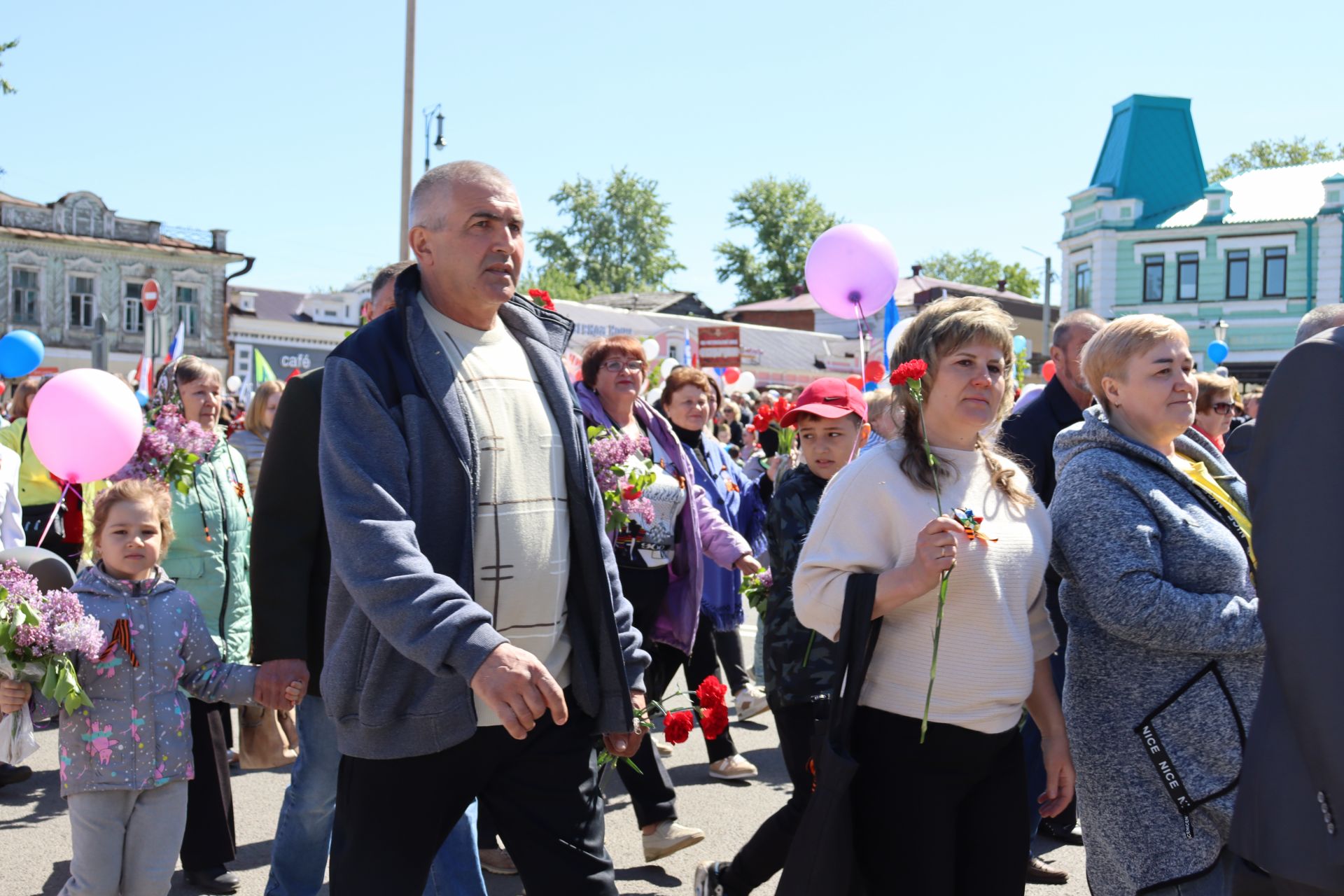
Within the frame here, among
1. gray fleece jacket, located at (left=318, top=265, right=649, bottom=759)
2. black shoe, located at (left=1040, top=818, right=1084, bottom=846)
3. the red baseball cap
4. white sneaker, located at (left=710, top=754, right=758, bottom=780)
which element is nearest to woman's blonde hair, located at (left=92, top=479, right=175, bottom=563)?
gray fleece jacket, located at (left=318, top=265, right=649, bottom=759)

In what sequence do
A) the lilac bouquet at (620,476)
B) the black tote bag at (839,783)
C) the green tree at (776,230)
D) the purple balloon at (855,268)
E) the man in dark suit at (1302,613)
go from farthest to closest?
the green tree at (776,230) → the purple balloon at (855,268) → the lilac bouquet at (620,476) → the black tote bag at (839,783) → the man in dark suit at (1302,613)

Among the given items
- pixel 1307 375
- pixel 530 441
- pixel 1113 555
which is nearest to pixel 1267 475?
pixel 1307 375

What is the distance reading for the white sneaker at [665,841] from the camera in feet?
16.8

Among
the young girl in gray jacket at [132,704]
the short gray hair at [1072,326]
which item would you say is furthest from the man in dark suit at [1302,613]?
the short gray hair at [1072,326]

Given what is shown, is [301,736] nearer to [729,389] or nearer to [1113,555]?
[1113,555]

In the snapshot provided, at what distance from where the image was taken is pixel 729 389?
20.3 meters

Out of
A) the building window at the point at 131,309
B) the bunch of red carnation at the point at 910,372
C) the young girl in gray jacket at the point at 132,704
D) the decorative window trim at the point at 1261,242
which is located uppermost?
the decorative window trim at the point at 1261,242

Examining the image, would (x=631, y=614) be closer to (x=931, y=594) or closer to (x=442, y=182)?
(x=931, y=594)

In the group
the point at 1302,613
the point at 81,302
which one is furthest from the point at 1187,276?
the point at 1302,613

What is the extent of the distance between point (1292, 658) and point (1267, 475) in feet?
0.86

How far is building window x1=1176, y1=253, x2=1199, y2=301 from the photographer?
A: 42844 mm

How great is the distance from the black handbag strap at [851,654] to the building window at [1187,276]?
43853 mm

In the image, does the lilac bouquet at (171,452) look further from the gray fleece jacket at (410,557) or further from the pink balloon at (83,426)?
the gray fleece jacket at (410,557)

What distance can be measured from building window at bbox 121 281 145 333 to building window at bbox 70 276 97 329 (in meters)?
1.24
